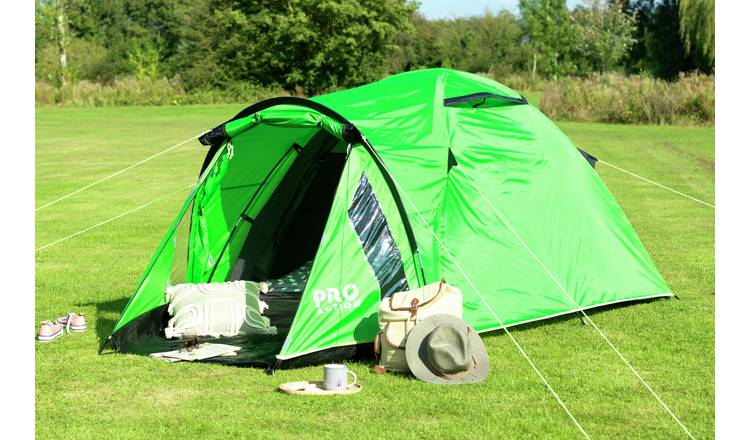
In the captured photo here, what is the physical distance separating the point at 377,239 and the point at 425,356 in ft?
3.35

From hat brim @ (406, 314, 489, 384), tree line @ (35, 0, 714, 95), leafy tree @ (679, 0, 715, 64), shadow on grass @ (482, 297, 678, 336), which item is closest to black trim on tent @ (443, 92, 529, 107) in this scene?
shadow on grass @ (482, 297, 678, 336)

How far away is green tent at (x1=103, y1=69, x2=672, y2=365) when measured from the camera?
693 centimetres

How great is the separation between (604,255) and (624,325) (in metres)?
0.65

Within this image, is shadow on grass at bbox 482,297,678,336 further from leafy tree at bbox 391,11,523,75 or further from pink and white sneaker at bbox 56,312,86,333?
leafy tree at bbox 391,11,523,75

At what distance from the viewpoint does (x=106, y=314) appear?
841 cm

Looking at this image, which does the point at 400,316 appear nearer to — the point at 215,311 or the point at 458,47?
the point at 215,311

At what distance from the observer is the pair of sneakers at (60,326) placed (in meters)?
7.45

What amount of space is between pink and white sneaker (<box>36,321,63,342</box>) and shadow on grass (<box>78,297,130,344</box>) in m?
0.29

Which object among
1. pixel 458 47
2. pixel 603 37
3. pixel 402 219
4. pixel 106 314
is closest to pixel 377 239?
pixel 402 219

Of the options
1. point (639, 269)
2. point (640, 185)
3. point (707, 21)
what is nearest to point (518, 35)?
point (707, 21)

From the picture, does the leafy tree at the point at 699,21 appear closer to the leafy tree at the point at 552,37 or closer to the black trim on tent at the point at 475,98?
the leafy tree at the point at 552,37

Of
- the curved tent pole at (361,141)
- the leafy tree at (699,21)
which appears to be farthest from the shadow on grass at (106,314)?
the leafy tree at (699,21)
